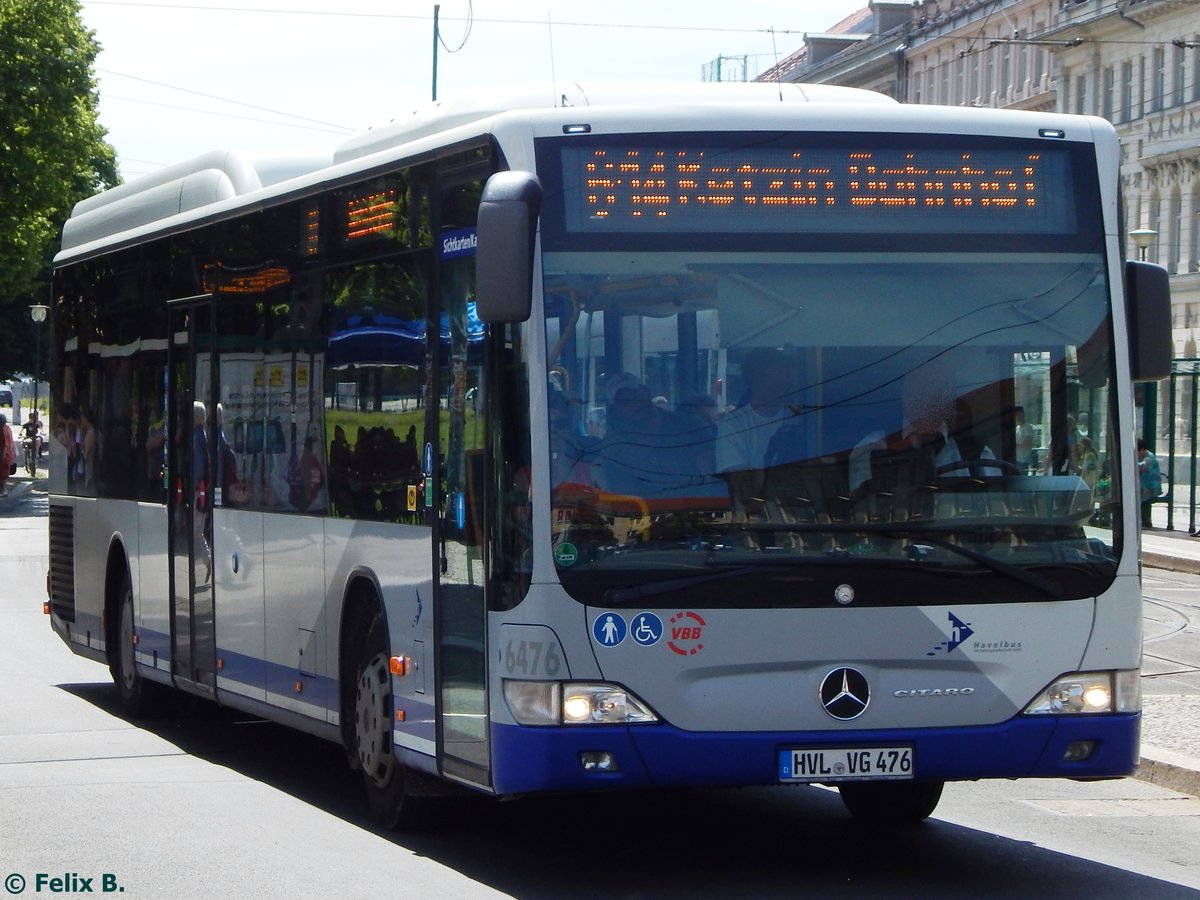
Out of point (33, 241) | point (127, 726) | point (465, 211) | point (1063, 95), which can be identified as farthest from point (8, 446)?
point (465, 211)

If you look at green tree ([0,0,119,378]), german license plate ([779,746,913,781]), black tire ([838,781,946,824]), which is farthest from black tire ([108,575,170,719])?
green tree ([0,0,119,378])

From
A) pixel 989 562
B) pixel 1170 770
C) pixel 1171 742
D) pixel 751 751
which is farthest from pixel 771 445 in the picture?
pixel 1171 742

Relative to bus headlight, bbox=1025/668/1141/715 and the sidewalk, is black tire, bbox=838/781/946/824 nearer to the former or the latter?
bus headlight, bbox=1025/668/1141/715

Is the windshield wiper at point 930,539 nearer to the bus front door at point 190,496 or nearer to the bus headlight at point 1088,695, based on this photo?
the bus headlight at point 1088,695

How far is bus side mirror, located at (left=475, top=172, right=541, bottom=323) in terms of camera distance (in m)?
7.50

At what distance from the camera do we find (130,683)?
1358 cm

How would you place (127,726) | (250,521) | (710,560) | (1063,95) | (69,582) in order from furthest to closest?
(1063,95)
(69,582)
(127,726)
(250,521)
(710,560)

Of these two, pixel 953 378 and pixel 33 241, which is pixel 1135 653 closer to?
pixel 953 378

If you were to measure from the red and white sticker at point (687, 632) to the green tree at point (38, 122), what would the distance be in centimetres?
4484

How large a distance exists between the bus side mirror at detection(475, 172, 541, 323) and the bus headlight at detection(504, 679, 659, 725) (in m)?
1.26

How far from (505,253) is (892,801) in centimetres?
332

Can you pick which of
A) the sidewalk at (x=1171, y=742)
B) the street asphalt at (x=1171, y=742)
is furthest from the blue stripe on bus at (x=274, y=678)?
the sidewalk at (x=1171, y=742)

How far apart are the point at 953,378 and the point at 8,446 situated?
45.5m

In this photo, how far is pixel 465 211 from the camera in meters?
8.39
